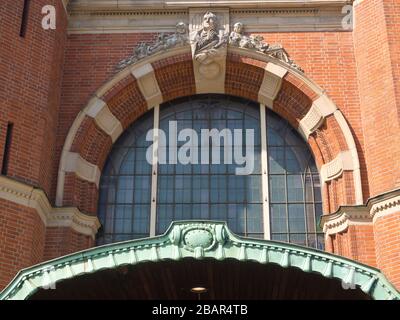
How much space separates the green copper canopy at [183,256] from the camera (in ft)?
34.1

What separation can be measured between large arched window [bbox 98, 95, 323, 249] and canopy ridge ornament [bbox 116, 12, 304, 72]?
1332 millimetres

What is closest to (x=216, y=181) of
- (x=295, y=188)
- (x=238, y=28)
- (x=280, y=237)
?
(x=295, y=188)

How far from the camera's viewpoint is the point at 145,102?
1703 centimetres

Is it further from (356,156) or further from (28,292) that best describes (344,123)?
(28,292)

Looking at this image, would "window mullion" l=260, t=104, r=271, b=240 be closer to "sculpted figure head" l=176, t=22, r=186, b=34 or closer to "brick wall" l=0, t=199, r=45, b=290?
"sculpted figure head" l=176, t=22, r=186, b=34

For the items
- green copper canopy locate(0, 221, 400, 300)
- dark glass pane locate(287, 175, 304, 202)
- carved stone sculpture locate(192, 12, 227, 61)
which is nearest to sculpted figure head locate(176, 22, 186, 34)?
carved stone sculpture locate(192, 12, 227, 61)

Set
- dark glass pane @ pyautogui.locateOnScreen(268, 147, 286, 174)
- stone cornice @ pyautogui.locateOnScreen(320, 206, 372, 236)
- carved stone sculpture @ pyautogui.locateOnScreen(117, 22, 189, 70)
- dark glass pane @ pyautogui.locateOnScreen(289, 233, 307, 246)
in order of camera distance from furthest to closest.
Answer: carved stone sculpture @ pyautogui.locateOnScreen(117, 22, 189, 70) → dark glass pane @ pyautogui.locateOnScreen(268, 147, 286, 174) → dark glass pane @ pyautogui.locateOnScreen(289, 233, 307, 246) → stone cornice @ pyautogui.locateOnScreen(320, 206, 372, 236)

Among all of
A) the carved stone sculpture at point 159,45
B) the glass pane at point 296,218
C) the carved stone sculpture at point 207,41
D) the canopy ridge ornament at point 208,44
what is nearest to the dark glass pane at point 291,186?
the glass pane at point 296,218

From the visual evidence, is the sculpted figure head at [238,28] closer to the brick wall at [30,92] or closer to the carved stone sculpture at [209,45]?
the carved stone sculpture at [209,45]

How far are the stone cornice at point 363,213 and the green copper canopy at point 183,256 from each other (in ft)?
12.7

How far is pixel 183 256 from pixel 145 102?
281 inches

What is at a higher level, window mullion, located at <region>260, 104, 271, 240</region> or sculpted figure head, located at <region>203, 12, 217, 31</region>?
sculpted figure head, located at <region>203, 12, 217, 31</region>

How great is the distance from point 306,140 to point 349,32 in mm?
2881

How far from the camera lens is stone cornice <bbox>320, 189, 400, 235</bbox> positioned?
45.4ft
